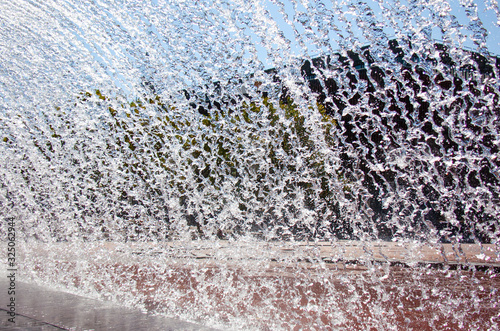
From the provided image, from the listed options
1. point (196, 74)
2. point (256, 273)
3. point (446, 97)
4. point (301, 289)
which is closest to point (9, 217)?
point (196, 74)

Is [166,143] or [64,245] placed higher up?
[166,143]

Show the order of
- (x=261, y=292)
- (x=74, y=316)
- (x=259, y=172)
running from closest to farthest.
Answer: (x=74, y=316), (x=261, y=292), (x=259, y=172)

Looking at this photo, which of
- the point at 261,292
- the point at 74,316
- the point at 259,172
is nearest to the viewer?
the point at 74,316

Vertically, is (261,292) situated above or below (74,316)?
below

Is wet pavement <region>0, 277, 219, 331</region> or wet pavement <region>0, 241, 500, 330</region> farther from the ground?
wet pavement <region>0, 277, 219, 331</region>

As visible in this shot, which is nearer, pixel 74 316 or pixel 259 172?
pixel 74 316

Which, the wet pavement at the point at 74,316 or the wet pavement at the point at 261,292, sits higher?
the wet pavement at the point at 74,316

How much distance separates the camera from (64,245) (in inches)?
353

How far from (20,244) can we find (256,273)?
6.84 meters

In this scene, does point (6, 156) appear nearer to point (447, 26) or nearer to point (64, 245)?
point (64, 245)

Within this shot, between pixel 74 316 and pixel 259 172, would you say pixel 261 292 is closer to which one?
pixel 74 316

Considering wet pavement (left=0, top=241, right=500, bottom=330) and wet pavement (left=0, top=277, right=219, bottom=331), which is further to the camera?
wet pavement (left=0, top=241, right=500, bottom=330)

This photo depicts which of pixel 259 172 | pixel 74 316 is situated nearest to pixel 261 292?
pixel 74 316

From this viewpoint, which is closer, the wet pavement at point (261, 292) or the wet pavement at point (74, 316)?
the wet pavement at point (74, 316)
